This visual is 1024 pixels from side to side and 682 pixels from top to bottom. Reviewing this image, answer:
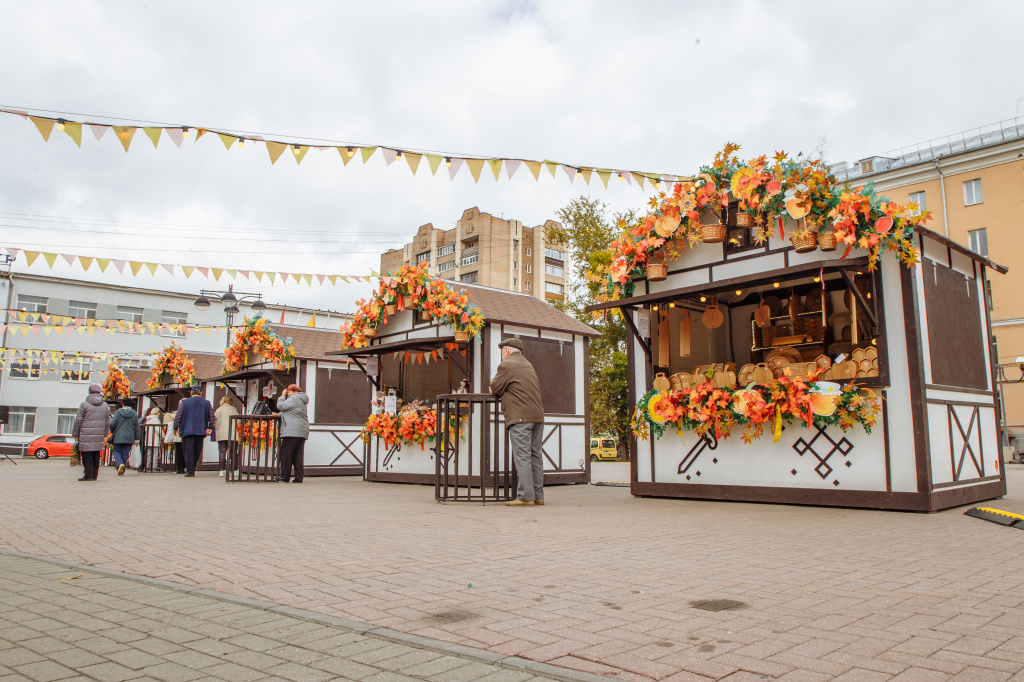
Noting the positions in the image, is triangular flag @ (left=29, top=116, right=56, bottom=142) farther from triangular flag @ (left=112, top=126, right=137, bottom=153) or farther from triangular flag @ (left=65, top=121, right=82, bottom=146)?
triangular flag @ (left=112, top=126, right=137, bottom=153)

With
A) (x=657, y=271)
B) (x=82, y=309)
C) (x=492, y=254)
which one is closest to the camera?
(x=657, y=271)

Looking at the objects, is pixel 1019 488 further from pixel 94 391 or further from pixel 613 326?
pixel 613 326

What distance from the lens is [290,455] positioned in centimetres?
1469

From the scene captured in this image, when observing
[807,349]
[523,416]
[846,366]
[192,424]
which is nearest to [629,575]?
[523,416]

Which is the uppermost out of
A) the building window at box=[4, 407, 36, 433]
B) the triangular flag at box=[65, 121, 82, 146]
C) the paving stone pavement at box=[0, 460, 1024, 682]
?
the triangular flag at box=[65, 121, 82, 146]

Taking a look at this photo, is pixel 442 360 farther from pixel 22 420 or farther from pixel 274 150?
pixel 22 420

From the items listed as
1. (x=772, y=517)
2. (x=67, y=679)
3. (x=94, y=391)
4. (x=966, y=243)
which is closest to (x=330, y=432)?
(x=94, y=391)

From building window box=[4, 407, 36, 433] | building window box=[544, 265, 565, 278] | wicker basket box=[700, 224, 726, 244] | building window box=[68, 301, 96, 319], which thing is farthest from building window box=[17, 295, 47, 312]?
building window box=[544, 265, 565, 278]

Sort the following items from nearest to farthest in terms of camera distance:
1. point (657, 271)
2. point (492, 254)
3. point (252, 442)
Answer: point (657, 271), point (252, 442), point (492, 254)

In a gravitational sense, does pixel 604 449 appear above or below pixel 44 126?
below

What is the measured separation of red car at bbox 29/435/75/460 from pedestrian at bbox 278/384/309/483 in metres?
27.6

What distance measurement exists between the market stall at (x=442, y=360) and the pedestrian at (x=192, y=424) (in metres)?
3.94

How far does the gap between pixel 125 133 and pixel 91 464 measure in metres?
8.82

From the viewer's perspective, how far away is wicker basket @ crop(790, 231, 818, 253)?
8766mm
